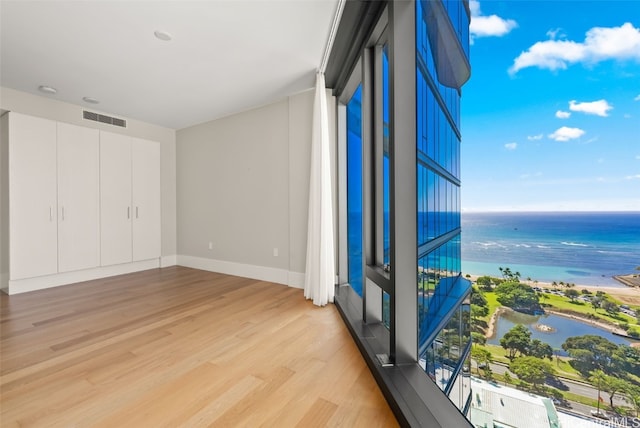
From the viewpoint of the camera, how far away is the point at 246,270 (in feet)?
13.3

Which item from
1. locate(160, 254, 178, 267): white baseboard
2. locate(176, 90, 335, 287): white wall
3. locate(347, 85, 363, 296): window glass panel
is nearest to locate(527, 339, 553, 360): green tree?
locate(347, 85, 363, 296): window glass panel

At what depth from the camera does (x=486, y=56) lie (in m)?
1.09

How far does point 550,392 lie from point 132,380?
2062 mm

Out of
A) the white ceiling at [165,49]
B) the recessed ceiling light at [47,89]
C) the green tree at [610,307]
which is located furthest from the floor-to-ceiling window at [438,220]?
the recessed ceiling light at [47,89]

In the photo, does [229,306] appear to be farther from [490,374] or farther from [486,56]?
[486,56]

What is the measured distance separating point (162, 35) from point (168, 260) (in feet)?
12.5

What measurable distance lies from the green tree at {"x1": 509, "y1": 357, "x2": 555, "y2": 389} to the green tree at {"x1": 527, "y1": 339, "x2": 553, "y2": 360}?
2 cm

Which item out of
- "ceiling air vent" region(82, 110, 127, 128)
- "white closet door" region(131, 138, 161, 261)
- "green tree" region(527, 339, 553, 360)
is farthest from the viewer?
"white closet door" region(131, 138, 161, 261)

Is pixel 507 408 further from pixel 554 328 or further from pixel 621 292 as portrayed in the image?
pixel 621 292

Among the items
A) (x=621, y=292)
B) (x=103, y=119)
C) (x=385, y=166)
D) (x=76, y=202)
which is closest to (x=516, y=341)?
(x=621, y=292)

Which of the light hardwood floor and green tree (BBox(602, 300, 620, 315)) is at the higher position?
green tree (BBox(602, 300, 620, 315))

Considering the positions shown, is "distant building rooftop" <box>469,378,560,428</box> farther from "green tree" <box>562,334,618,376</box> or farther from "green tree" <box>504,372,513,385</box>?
"green tree" <box>562,334,618,376</box>

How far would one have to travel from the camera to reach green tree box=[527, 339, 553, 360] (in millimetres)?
839

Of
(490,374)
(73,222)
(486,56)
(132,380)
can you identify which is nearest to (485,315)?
(490,374)
